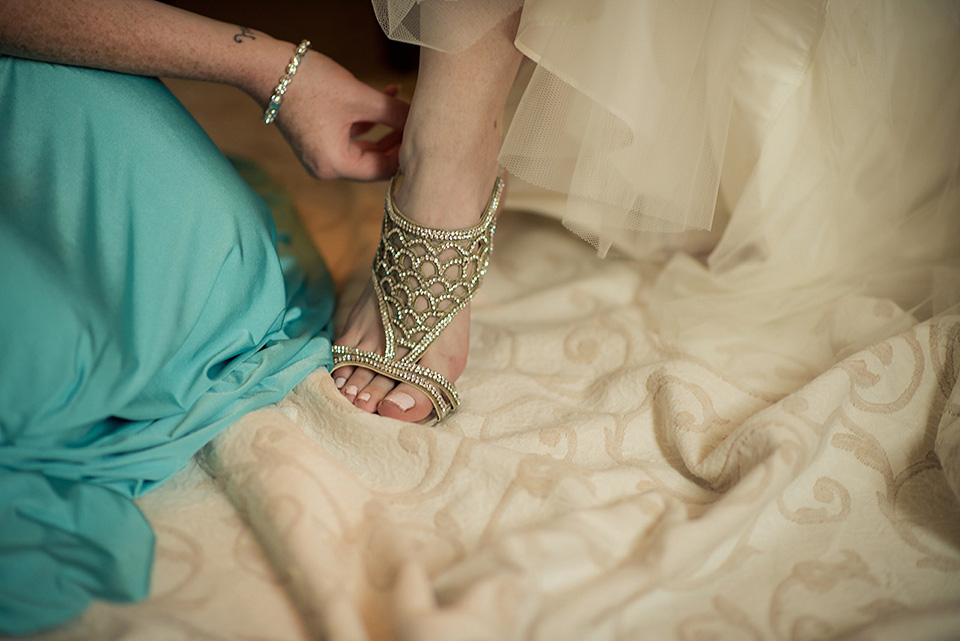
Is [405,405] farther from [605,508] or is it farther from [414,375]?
[605,508]

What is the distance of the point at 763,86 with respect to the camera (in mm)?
680

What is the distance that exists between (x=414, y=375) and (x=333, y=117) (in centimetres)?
31

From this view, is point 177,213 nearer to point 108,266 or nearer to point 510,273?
point 108,266

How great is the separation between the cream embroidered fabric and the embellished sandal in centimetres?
5

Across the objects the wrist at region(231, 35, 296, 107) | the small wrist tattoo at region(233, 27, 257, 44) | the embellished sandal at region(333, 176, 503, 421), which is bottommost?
the embellished sandal at region(333, 176, 503, 421)

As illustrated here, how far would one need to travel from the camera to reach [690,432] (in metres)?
0.59

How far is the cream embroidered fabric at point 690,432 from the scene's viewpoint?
17.4 inches

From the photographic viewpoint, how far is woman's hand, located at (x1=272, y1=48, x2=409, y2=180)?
2.30ft

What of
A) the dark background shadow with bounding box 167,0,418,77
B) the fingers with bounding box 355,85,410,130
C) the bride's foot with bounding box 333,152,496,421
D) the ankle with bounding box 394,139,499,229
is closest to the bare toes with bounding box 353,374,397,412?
the bride's foot with bounding box 333,152,496,421

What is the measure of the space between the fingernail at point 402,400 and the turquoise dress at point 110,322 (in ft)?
0.26

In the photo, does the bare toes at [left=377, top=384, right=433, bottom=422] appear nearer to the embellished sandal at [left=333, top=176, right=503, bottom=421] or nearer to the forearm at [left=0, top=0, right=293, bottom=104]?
the embellished sandal at [left=333, top=176, right=503, bottom=421]

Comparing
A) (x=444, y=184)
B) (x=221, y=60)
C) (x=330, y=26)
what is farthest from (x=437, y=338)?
(x=330, y=26)

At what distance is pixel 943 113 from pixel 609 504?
1.71ft

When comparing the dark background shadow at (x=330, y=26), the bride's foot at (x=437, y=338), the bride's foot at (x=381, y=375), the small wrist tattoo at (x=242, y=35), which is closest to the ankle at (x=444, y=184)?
the bride's foot at (x=437, y=338)
